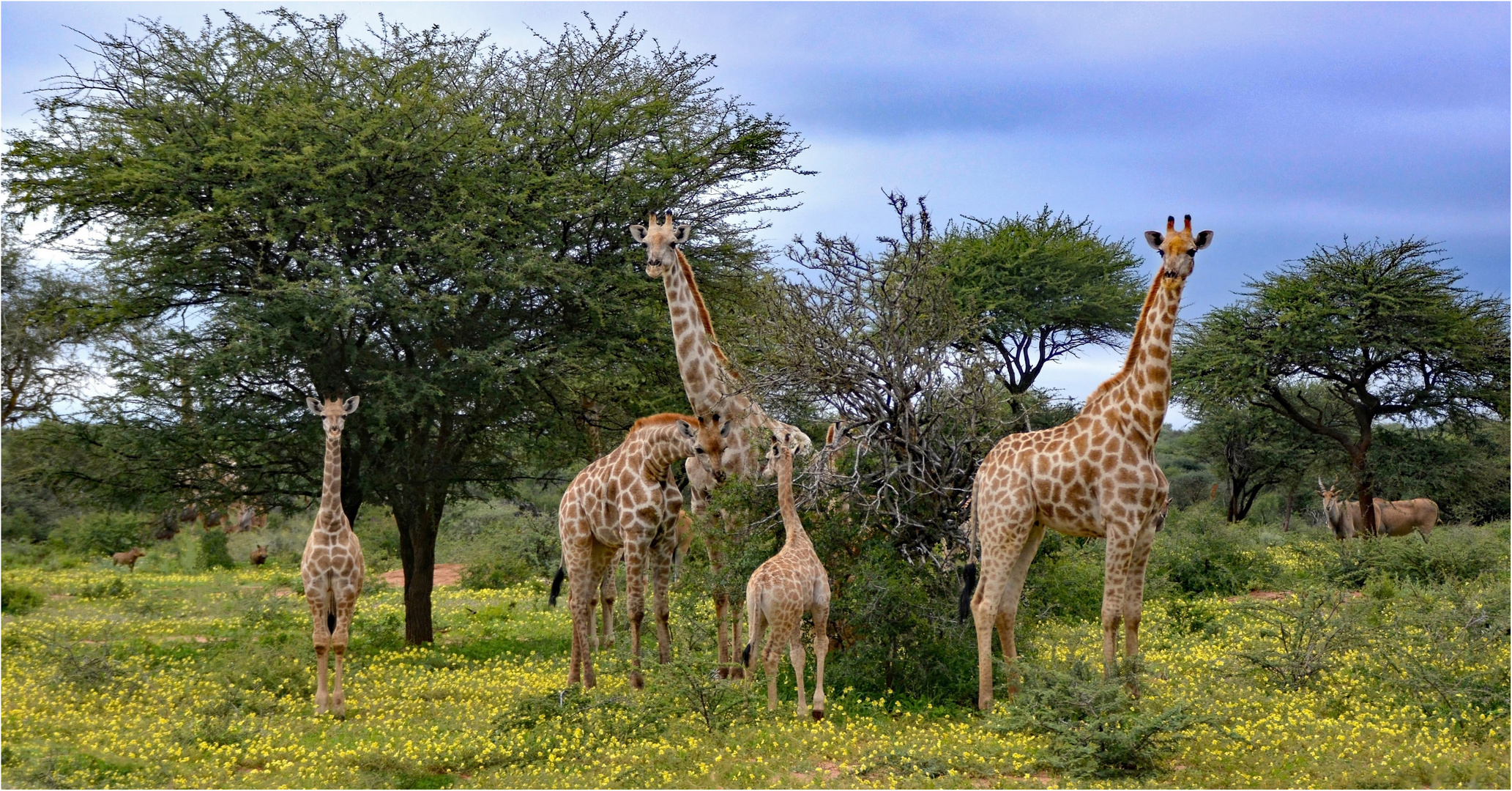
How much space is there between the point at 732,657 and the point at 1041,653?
2.93m

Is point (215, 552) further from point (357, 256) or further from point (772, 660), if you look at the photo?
point (772, 660)

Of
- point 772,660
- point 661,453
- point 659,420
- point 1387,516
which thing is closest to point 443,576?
point 659,420

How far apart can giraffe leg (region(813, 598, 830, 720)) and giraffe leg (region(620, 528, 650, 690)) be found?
2.26 meters

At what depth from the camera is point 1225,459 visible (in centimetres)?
3531

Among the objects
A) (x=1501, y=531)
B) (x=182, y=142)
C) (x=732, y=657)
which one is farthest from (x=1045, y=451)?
(x=1501, y=531)

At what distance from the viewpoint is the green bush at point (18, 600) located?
715 inches

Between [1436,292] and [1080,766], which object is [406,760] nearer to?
[1080,766]

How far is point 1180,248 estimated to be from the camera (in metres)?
8.61

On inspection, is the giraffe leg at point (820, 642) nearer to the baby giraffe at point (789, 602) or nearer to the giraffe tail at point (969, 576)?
the baby giraffe at point (789, 602)

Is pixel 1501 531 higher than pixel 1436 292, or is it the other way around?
pixel 1436 292

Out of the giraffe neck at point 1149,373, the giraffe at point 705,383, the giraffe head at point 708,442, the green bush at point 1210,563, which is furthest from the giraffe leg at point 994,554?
the green bush at point 1210,563

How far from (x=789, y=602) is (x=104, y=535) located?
1033 inches

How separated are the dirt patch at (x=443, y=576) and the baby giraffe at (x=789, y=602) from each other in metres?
14.7

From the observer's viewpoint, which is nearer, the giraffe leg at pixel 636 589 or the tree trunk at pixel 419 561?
the giraffe leg at pixel 636 589
